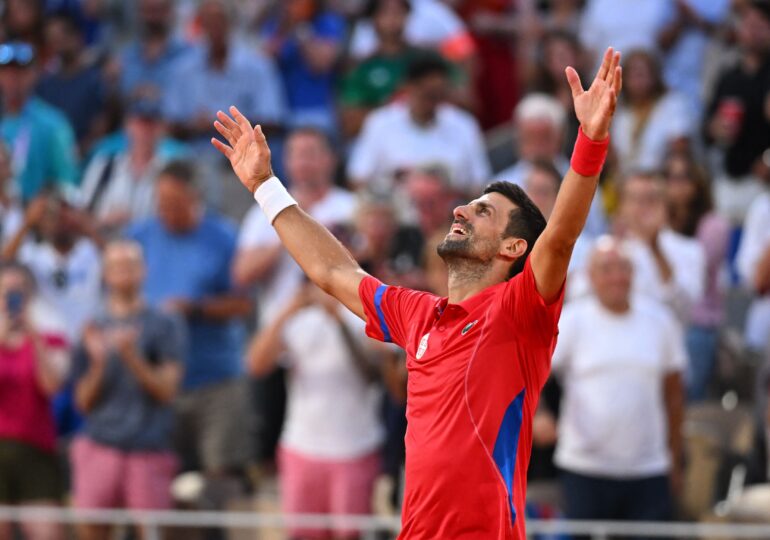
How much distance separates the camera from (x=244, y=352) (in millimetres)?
10719

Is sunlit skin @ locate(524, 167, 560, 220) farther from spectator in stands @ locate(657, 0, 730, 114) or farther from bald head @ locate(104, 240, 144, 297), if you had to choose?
spectator in stands @ locate(657, 0, 730, 114)

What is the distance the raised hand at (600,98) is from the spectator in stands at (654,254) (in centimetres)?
449

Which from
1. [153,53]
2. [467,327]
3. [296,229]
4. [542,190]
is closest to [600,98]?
[467,327]

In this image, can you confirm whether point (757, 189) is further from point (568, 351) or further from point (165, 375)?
point (165, 375)

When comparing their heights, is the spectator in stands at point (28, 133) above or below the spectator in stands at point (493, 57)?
below

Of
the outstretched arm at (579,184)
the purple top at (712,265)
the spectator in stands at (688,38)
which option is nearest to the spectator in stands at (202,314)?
the purple top at (712,265)

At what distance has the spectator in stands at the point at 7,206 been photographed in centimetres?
1106

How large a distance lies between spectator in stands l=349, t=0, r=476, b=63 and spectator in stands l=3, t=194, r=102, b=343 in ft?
9.64

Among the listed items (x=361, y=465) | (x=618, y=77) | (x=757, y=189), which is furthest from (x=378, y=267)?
(x=618, y=77)

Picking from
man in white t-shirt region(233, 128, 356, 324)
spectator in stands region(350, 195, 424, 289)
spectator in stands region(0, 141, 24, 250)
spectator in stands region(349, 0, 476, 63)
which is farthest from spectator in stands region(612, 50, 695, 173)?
spectator in stands region(0, 141, 24, 250)

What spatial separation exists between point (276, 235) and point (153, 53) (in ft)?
12.9

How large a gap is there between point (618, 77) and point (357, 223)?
185 inches

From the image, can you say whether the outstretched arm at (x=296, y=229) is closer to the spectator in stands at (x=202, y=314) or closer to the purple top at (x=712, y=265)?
the spectator in stands at (x=202, y=314)

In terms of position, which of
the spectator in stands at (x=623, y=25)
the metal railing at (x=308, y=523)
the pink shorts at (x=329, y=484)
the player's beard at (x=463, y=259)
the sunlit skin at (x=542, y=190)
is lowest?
the metal railing at (x=308, y=523)
